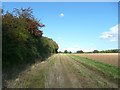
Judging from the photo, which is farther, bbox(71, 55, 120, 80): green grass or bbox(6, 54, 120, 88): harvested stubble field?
bbox(71, 55, 120, 80): green grass

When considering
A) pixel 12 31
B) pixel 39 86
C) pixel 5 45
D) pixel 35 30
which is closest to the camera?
pixel 39 86

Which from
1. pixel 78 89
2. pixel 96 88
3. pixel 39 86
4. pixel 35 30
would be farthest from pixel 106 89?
pixel 35 30

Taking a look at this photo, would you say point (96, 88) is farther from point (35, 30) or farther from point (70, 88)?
point (35, 30)

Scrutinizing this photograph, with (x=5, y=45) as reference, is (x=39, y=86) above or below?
below

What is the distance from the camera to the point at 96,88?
1409cm

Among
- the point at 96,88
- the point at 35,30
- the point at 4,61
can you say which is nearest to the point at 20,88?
the point at 96,88

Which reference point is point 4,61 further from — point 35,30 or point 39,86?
point 35,30

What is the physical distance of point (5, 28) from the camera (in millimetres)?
19109

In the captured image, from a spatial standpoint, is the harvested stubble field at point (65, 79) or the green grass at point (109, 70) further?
the green grass at point (109, 70)

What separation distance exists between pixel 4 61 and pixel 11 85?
4170 millimetres

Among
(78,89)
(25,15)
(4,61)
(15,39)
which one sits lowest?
(78,89)

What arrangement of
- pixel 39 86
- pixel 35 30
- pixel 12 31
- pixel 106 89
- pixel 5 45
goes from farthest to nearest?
pixel 35 30 → pixel 12 31 → pixel 5 45 → pixel 39 86 → pixel 106 89

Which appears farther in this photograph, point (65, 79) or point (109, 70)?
point (109, 70)

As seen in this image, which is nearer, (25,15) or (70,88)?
(70,88)
